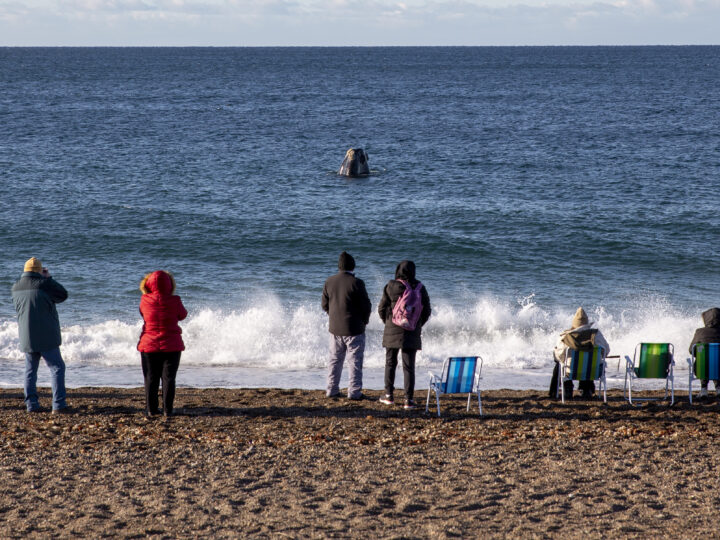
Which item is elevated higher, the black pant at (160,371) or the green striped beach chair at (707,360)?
the green striped beach chair at (707,360)

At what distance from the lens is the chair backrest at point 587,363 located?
28.7 ft

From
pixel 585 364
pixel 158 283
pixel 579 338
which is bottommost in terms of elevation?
pixel 585 364

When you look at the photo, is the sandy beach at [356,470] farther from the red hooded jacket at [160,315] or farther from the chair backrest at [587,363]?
the red hooded jacket at [160,315]

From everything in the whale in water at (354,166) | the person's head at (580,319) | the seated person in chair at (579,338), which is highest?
the whale in water at (354,166)

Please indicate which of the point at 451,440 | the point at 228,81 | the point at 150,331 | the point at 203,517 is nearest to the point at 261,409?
the point at 150,331

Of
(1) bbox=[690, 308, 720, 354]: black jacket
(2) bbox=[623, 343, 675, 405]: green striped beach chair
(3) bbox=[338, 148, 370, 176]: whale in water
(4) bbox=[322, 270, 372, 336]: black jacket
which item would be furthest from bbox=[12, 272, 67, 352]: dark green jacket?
(3) bbox=[338, 148, 370, 176]: whale in water

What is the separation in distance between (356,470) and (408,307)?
2119mm

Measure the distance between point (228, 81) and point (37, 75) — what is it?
87.7 ft

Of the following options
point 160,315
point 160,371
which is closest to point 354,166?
point 160,371

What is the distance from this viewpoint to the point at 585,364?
875 cm

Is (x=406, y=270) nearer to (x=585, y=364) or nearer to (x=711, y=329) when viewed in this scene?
(x=585, y=364)

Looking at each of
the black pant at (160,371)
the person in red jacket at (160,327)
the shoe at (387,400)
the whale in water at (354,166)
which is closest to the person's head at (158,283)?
the person in red jacket at (160,327)

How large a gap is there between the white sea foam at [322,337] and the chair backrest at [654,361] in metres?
3.14

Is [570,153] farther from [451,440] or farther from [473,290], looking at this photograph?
[451,440]
